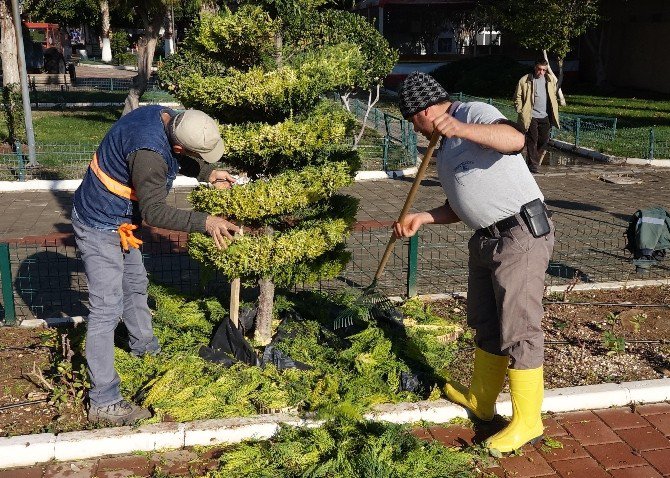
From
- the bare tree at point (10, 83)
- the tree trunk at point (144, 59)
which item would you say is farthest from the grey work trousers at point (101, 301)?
Answer: the tree trunk at point (144, 59)

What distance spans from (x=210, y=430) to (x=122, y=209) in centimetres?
138

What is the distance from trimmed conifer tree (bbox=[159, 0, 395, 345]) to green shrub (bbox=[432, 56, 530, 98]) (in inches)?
896

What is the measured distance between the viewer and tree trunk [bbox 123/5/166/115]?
60.0 feet

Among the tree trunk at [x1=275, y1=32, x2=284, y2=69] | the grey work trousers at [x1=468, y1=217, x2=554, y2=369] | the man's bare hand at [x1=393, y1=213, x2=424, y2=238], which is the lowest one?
the grey work trousers at [x1=468, y1=217, x2=554, y2=369]

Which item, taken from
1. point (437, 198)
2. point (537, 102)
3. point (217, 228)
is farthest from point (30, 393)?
point (537, 102)

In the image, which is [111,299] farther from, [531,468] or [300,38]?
[300,38]

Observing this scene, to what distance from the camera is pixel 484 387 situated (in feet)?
14.8

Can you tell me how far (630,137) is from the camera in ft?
55.7

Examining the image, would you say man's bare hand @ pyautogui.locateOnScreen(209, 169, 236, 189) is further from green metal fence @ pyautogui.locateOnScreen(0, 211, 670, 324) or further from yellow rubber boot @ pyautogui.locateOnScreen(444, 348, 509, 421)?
yellow rubber boot @ pyautogui.locateOnScreen(444, 348, 509, 421)

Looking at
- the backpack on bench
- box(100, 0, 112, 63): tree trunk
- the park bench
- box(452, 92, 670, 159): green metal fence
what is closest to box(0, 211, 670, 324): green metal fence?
the backpack on bench

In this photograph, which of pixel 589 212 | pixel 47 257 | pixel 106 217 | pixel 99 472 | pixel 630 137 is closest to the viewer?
pixel 99 472

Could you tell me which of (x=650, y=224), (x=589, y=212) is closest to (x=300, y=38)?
(x=650, y=224)

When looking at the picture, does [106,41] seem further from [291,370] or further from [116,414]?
[116,414]

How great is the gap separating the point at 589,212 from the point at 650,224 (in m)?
4.02
